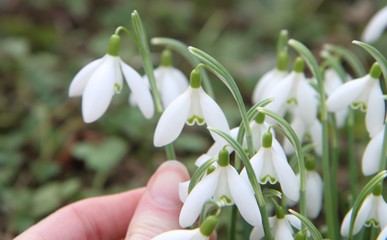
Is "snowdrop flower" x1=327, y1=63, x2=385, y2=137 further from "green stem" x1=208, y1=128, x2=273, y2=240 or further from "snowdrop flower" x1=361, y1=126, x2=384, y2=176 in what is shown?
"green stem" x1=208, y1=128, x2=273, y2=240

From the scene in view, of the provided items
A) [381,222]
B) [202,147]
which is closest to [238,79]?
[202,147]

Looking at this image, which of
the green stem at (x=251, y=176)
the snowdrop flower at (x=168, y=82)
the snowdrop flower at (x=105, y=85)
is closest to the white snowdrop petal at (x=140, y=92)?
the snowdrop flower at (x=105, y=85)

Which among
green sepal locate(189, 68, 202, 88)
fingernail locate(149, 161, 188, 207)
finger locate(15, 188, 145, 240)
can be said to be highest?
green sepal locate(189, 68, 202, 88)

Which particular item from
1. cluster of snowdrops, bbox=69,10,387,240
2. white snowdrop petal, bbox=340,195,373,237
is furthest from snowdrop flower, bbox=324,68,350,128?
white snowdrop petal, bbox=340,195,373,237

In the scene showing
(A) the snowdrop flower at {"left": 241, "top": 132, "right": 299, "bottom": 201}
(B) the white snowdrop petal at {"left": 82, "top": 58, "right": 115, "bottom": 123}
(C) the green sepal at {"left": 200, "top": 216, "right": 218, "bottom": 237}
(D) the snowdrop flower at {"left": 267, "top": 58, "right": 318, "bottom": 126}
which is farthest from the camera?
(D) the snowdrop flower at {"left": 267, "top": 58, "right": 318, "bottom": 126}

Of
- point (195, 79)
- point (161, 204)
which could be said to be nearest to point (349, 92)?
point (195, 79)

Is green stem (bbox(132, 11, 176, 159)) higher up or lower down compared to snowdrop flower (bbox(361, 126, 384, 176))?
higher up

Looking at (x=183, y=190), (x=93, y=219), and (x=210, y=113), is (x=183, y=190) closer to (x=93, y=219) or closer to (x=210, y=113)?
(x=210, y=113)
